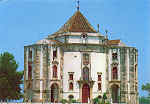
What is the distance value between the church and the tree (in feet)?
2.96

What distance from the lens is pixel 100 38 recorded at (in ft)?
129

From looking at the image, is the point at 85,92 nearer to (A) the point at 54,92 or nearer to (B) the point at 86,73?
(B) the point at 86,73

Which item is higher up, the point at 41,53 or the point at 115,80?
the point at 41,53

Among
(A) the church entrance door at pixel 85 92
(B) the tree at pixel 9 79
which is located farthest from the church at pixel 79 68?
(B) the tree at pixel 9 79

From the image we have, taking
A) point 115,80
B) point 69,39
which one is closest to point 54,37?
point 69,39

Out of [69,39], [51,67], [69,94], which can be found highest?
[69,39]

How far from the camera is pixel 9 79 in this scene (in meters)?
38.1

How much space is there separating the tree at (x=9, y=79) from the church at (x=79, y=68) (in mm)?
902

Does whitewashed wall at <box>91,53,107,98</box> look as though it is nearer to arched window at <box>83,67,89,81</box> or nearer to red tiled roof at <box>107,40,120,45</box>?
arched window at <box>83,67,89,81</box>

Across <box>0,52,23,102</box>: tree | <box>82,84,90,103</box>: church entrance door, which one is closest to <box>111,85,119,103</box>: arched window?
<box>82,84,90,103</box>: church entrance door

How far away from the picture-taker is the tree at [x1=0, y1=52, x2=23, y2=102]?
120 feet

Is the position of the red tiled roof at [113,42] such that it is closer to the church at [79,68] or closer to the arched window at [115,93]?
the church at [79,68]

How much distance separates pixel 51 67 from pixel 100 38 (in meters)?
5.82

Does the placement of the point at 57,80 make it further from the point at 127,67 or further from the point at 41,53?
the point at 127,67
